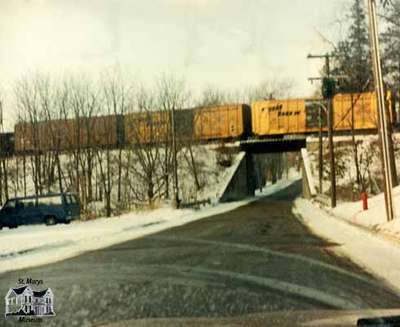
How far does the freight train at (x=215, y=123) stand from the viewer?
5459 centimetres

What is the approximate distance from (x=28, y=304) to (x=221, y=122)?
60220mm

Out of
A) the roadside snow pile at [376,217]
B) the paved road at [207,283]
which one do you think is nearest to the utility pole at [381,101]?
the roadside snow pile at [376,217]

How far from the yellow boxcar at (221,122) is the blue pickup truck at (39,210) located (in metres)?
30.4

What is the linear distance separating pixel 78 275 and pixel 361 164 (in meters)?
50.0

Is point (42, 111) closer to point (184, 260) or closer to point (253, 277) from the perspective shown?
point (184, 260)

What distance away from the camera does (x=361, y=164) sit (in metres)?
58.9

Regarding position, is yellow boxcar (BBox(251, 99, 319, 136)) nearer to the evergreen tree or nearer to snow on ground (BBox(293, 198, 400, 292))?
the evergreen tree

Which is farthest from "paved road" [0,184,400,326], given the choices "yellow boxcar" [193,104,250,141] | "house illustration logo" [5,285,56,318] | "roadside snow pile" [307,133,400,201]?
"yellow boxcar" [193,104,250,141]

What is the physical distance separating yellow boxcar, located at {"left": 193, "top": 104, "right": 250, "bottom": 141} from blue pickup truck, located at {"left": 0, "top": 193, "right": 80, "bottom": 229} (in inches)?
1199

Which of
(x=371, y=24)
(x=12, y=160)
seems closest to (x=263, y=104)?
(x=12, y=160)

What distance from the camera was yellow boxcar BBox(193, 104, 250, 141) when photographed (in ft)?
215

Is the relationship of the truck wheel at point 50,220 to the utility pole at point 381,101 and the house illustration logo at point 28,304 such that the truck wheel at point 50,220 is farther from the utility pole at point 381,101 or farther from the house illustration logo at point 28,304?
the house illustration logo at point 28,304

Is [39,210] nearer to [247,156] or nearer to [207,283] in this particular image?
[207,283]

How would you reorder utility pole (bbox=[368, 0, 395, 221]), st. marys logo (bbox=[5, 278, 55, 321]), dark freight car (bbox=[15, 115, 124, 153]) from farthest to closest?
dark freight car (bbox=[15, 115, 124, 153]) → utility pole (bbox=[368, 0, 395, 221]) → st. marys logo (bbox=[5, 278, 55, 321])
